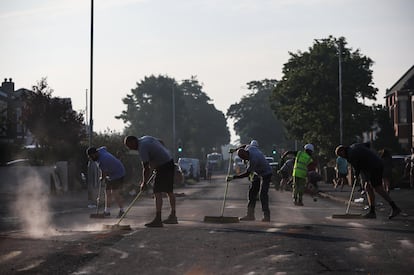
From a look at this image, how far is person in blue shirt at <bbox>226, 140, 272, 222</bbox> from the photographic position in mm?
17875

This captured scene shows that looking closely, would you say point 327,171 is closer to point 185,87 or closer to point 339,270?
point 339,270

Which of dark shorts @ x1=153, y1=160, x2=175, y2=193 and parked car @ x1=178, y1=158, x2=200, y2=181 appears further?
parked car @ x1=178, y1=158, x2=200, y2=181

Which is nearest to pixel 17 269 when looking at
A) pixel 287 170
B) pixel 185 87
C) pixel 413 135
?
pixel 287 170

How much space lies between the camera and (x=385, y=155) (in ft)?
101

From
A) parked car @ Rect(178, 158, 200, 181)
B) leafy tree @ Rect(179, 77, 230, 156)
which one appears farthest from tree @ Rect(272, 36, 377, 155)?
leafy tree @ Rect(179, 77, 230, 156)

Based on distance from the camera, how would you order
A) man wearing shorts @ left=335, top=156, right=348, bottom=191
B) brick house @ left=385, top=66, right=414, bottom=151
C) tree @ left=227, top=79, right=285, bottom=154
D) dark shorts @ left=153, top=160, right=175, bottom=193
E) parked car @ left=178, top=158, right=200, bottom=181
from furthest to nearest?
tree @ left=227, top=79, right=285, bottom=154 → brick house @ left=385, top=66, right=414, bottom=151 → parked car @ left=178, top=158, right=200, bottom=181 → man wearing shorts @ left=335, top=156, right=348, bottom=191 → dark shorts @ left=153, top=160, right=175, bottom=193

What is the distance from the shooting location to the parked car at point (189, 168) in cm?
6506

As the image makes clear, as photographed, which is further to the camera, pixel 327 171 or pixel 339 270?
pixel 327 171

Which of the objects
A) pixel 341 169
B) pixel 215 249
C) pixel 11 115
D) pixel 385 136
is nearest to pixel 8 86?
pixel 11 115

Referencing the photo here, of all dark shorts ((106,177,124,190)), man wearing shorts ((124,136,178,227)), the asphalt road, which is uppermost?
man wearing shorts ((124,136,178,227))

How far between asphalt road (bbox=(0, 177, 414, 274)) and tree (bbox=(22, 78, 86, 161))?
99.2 feet

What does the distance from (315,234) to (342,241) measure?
1.23 metres

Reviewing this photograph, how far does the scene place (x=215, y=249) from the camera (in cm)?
1166

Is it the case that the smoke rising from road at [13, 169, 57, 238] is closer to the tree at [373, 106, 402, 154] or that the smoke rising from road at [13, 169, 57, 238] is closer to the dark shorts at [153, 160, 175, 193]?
the dark shorts at [153, 160, 175, 193]
